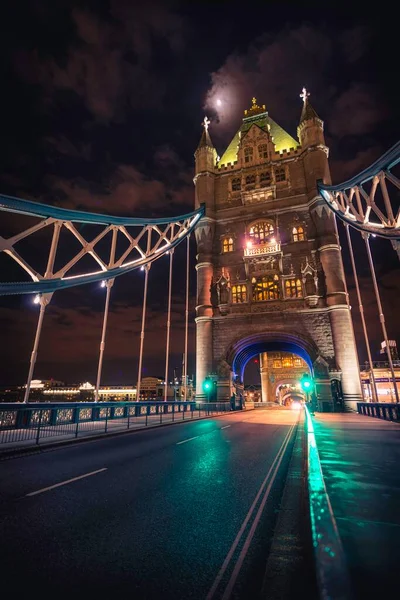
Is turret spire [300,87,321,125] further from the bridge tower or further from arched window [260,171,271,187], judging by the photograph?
arched window [260,171,271,187]

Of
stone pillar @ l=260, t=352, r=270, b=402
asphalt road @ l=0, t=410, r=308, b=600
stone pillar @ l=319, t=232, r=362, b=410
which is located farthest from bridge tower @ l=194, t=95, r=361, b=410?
stone pillar @ l=260, t=352, r=270, b=402

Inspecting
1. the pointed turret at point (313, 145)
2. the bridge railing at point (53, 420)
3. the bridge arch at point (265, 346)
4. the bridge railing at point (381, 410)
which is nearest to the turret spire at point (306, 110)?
the pointed turret at point (313, 145)

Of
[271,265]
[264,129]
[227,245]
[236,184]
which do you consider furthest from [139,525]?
[264,129]

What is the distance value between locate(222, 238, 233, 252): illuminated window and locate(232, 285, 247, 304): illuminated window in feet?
16.3

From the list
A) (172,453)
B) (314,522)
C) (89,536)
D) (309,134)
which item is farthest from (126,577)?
(309,134)

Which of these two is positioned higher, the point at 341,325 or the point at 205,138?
the point at 205,138

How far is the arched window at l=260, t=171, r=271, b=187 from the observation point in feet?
120

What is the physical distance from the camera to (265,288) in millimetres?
33062

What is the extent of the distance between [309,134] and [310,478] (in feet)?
129

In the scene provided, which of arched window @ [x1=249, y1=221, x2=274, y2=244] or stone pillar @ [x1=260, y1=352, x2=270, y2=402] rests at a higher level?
arched window @ [x1=249, y1=221, x2=274, y2=244]

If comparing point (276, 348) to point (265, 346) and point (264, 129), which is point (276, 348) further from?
point (264, 129)

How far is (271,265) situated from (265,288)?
273 cm

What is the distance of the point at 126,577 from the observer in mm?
2777

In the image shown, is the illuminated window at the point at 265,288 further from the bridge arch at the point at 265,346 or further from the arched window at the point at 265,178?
the arched window at the point at 265,178
